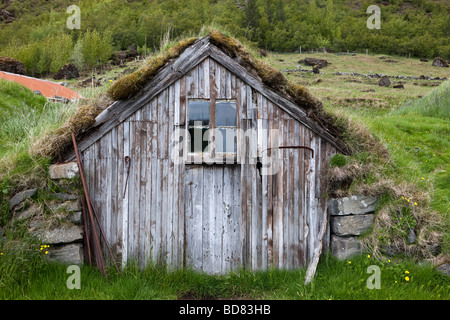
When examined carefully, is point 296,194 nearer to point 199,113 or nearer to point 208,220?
point 208,220

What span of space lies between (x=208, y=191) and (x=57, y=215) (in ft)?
8.06

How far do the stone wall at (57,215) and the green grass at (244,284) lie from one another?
26 cm

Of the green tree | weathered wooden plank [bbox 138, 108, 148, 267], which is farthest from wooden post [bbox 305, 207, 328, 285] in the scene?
the green tree

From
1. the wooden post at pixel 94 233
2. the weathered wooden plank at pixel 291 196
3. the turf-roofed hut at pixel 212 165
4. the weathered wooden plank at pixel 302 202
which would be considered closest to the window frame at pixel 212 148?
the turf-roofed hut at pixel 212 165

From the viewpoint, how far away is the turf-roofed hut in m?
5.36

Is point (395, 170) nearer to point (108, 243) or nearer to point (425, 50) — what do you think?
point (108, 243)

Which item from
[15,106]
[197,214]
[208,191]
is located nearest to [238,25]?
[15,106]

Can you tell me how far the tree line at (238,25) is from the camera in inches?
1928

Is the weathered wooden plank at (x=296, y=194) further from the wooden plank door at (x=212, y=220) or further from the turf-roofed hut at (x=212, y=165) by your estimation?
the wooden plank door at (x=212, y=220)

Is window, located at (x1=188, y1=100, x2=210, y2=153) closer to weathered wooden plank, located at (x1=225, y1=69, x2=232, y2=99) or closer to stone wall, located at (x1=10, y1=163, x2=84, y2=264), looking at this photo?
weathered wooden plank, located at (x1=225, y1=69, x2=232, y2=99)

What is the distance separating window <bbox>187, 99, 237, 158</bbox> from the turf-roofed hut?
0.02m

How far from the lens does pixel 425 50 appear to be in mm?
66562

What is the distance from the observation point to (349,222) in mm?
5266
